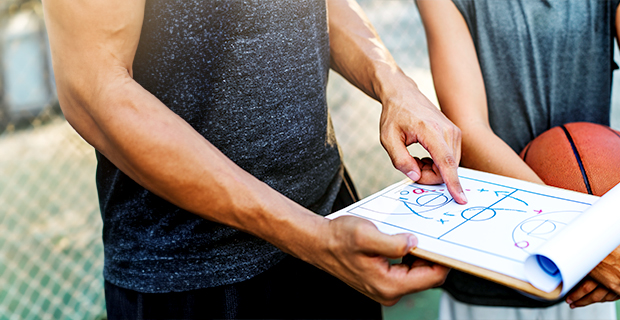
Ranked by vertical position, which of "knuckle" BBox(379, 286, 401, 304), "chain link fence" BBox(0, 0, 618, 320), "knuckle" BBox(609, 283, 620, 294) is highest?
"knuckle" BBox(379, 286, 401, 304)

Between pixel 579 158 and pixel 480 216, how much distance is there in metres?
0.57

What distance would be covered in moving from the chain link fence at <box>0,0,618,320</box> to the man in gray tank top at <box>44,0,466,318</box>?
1887mm

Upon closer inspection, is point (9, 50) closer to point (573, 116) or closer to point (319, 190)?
point (319, 190)

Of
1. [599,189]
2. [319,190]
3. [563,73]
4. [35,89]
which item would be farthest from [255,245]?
[35,89]

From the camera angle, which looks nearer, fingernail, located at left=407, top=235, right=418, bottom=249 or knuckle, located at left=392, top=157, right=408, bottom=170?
fingernail, located at left=407, top=235, right=418, bottom=249

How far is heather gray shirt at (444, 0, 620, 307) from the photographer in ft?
5.12

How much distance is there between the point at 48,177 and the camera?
499cm

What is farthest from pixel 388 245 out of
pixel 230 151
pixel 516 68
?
pixel 516 68

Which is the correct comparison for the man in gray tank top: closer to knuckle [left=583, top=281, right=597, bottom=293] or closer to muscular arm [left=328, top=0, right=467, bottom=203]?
muscular arm [left=328, top=0, right=467, bottom=203]

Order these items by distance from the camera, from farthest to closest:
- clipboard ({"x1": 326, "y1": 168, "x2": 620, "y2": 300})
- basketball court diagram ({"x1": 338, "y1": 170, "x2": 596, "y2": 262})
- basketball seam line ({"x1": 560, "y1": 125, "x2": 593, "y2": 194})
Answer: basketball seam line ({"x1": 560, "y1": 125, "x2": 593, "y2": 194})
basketball court diagram ({"x1": 338, "y1": 170, "x2": 596, "y2": 262})
clipboard ({"x1": 326, "y1": 168, "x2": 620, "y2": 300})

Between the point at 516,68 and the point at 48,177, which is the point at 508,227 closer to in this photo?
the point at 516,68

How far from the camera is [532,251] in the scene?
78 centimetres

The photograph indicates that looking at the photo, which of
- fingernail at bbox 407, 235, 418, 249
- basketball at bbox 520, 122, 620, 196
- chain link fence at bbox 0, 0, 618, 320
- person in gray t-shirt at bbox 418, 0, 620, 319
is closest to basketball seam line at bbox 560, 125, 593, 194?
basketball at bbox 520, 122, 620, 196

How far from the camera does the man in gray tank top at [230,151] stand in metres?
0.83
